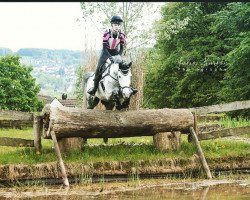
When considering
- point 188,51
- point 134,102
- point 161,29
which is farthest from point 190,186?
point 188,51

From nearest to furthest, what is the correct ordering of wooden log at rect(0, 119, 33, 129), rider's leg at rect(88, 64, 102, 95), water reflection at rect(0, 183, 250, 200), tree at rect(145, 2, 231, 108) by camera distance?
water reflection at rect(0, 183, 250, 200) → rider's leg at rect(88, 64, 102, 95) → wooden log at rect(0, 119, 33, 129) → tree at rect(145, 2, 231, 108)

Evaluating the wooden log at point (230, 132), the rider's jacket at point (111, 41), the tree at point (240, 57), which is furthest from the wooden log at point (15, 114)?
the tree at point (240, 57)

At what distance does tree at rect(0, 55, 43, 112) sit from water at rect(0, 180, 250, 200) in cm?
1923

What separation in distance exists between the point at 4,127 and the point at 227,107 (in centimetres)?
1318

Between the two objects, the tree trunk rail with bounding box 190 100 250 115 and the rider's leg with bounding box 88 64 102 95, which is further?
the tree trunk rail with bounding box 190 100 250 115

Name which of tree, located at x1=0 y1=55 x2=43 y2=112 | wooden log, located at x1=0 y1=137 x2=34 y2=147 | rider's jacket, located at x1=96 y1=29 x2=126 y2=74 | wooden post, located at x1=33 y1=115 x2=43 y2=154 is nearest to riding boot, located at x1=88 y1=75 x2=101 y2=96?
rider's jacket, located at x1=96 y1=29 x2=126 y2=74

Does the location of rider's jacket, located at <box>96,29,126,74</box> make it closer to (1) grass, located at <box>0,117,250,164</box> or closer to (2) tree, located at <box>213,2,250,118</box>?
(1) grass, located at <box>0,117,250,164</box>

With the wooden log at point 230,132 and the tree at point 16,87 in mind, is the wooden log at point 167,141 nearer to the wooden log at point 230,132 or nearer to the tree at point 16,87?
the wooden log at point 230,132

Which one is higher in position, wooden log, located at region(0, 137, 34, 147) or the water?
wooden log, located at region(0, 137, 34, 147)

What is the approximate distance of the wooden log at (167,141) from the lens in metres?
11.3

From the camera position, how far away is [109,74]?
10.8 meters

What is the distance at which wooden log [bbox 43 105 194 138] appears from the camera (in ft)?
34.3

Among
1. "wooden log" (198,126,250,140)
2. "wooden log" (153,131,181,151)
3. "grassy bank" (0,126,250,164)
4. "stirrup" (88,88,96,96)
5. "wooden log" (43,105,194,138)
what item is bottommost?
"grassy bank" (0,126,250,164)

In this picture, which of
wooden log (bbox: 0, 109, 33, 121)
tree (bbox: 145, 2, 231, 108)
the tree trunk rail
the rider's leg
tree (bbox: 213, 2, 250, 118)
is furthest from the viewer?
tree (bbox: 145, 2, 231, 108)
